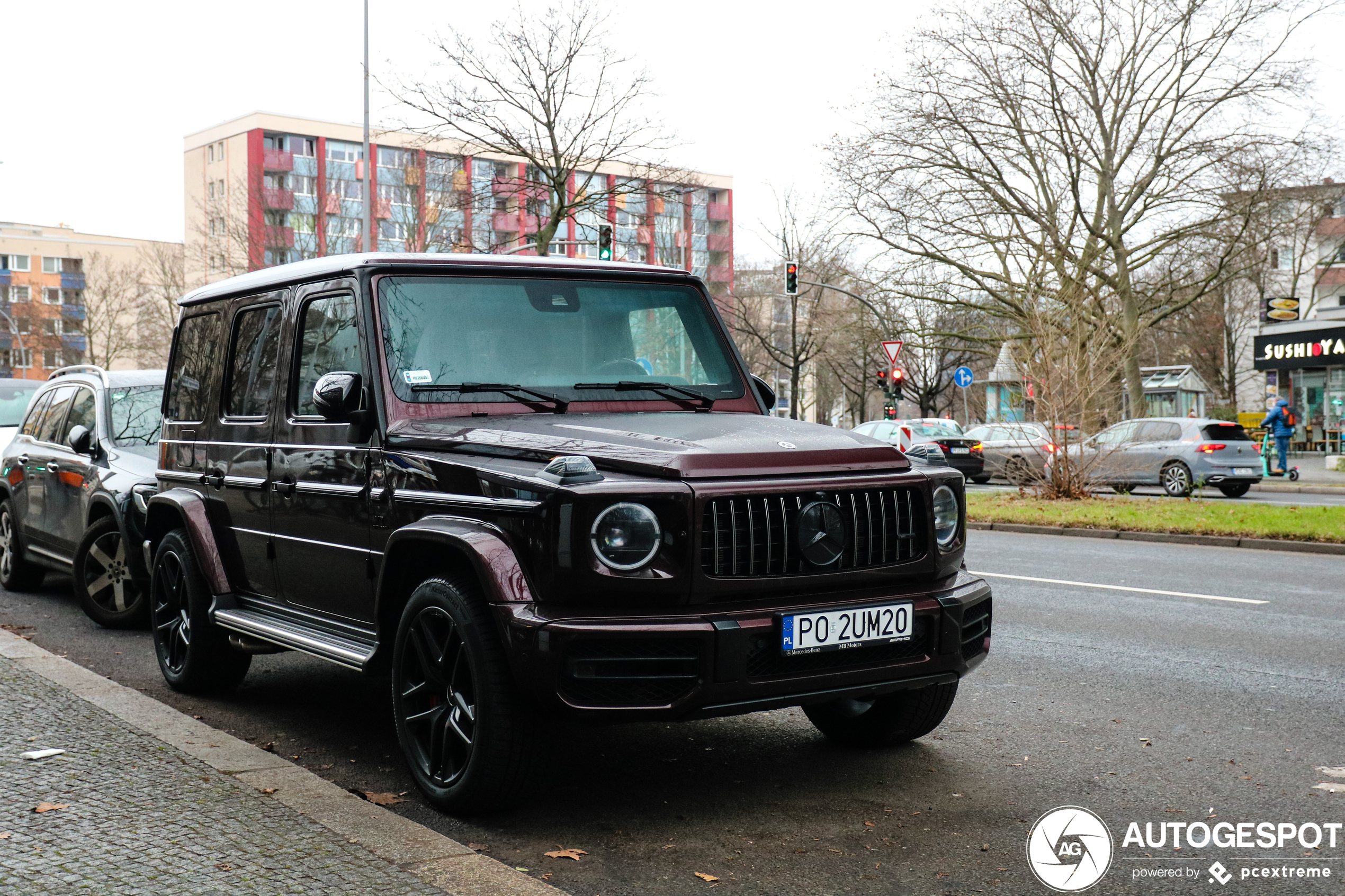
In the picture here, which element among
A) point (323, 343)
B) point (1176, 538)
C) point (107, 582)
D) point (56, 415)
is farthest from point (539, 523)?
point (1176, 538)

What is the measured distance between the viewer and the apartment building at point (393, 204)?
32781mm

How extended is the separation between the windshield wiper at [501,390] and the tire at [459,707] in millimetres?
904

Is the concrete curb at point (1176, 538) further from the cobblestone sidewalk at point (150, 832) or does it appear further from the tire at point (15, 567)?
the cobblestone sidewalk at point (150, 832)

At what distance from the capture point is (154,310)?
6144 cm

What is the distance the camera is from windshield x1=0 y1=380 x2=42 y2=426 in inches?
614

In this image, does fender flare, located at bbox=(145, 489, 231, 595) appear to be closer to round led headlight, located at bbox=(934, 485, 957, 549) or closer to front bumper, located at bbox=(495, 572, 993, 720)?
front bumper, located at bbox=(495, 572, 993, 720)

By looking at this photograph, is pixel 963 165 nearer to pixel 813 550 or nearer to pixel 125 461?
pixel 125 461

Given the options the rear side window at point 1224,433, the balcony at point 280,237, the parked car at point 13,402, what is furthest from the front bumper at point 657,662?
the balcony at point 280,237

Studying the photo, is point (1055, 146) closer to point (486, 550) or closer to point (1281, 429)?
point (1281, 429)

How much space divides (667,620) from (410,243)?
41.5 meters

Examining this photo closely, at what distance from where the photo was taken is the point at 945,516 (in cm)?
471

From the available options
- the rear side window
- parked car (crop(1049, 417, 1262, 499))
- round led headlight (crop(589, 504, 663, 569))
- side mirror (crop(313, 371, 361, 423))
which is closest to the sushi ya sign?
parked car (crop(1049, 417, 1262, 499))

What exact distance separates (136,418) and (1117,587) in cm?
764

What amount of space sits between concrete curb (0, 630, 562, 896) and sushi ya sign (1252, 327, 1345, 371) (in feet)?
135
